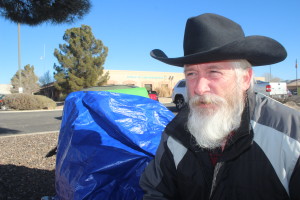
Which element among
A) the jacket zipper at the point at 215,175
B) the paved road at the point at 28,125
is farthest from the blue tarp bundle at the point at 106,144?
the paved road at the point at 28,125

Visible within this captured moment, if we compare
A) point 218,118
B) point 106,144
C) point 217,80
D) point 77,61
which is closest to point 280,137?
point 218,118

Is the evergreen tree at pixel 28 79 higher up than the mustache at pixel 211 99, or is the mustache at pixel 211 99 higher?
the evergreen tree at pixel 28 79

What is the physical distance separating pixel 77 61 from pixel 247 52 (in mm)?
30327

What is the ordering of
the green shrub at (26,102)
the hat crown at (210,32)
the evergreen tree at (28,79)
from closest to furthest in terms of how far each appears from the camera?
1. the hat crown at (210,32)
2. the green shrub at (26,102)
3. the evergreen tree at (28,79)

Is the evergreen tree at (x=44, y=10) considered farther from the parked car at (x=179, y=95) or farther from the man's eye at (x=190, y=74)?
the parked car at (x=179, y=95)

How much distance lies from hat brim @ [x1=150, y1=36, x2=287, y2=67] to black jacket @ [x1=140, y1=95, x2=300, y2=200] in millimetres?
264

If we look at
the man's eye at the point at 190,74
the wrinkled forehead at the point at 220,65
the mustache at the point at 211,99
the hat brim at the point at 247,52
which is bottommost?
the mustache at the point at 211,99

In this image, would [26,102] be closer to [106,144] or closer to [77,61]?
[77,61]

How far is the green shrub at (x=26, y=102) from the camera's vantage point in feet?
71.7

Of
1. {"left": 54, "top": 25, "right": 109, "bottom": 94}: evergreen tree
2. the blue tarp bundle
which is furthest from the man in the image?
{"left": 54, "top": 25, "right": 109, "bottom": 94}: evergreen tree

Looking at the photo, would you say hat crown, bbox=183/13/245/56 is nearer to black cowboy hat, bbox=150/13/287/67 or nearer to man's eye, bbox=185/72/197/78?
black cowboy hat, bbox=150/13/287/67

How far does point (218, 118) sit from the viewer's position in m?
1.70

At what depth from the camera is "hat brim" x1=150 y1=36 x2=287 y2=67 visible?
1559 mm

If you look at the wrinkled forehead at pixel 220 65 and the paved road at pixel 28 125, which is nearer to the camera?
the wrinkled forehead at pixel 220 65
